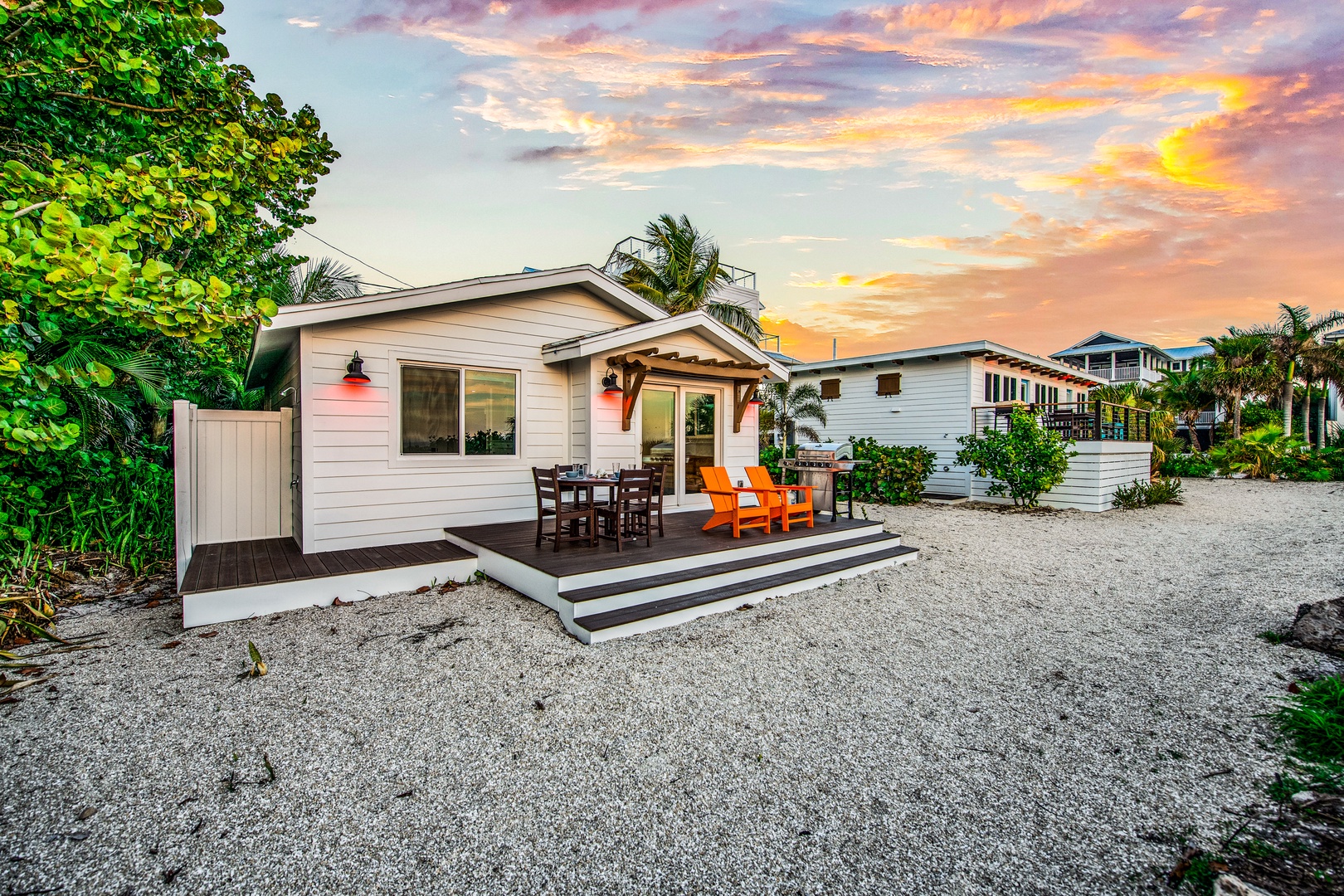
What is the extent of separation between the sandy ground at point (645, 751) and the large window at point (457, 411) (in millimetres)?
2154

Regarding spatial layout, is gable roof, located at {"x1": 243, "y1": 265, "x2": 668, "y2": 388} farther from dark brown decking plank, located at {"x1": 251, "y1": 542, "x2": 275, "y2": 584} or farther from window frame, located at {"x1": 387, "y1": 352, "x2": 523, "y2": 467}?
dark brown decking plank, located at {"x1": 251, "y1": 542, "x2": 275, "y2": 584}

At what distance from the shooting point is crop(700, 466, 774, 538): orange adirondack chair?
6.12 m

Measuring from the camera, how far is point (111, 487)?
21.3ft

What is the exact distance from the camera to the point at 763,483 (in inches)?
270

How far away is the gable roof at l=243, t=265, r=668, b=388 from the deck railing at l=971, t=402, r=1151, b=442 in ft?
29.9

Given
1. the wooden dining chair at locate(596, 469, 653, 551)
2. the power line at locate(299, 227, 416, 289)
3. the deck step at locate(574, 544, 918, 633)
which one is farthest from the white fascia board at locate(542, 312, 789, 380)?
the power line at locate(299, 227, 416, 289)

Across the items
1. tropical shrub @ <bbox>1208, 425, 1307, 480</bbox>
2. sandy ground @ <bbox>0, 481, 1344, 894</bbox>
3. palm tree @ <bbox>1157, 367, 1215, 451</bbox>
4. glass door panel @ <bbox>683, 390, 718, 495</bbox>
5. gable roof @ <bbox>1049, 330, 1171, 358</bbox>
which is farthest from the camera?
gable roof @ <bbox>1049, 330, 1171, 358</bbox>

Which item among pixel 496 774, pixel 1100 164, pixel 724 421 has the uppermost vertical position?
pixel 1100 164

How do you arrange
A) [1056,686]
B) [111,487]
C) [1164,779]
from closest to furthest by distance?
[1164,779] → [1056,686] → [111,487]

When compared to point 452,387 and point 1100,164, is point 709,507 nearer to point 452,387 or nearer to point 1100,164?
point 452,387

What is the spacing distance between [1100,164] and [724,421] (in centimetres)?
742

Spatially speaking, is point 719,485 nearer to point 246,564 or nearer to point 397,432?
point 397,432

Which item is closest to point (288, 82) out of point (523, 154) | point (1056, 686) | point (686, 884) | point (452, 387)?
point (523, 154)

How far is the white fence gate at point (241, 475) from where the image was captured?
636 cm
